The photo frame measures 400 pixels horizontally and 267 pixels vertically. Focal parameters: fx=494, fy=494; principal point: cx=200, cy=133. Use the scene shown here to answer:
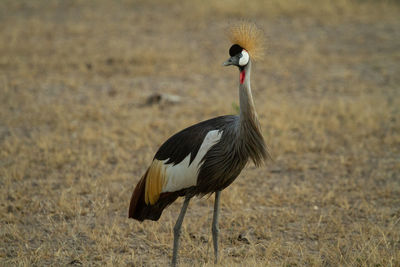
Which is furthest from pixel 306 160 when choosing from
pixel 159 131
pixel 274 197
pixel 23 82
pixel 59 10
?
pixel 59 10

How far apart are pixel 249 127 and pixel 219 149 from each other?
28 centimetres

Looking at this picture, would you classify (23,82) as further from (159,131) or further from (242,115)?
(242,115)

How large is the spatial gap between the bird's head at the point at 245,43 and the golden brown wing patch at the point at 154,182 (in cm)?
105

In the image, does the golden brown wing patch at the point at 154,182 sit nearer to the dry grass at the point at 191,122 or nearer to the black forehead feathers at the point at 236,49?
the dry grass at the point at 191,122

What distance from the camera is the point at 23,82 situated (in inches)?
357

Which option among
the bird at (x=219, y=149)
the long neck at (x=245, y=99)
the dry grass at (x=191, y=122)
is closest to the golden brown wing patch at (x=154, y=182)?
the bird at (x=219, y=149)

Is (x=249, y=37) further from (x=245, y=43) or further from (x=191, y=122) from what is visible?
(x=191, y=122)

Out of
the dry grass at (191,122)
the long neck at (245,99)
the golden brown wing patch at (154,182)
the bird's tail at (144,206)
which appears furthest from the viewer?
the dry grass at (191,122)

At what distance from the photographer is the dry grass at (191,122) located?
14.8ft

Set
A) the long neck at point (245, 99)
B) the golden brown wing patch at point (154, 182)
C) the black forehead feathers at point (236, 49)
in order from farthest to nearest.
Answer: the golden brown wing patch at point (154, 182) → the black forehead feathers at point (236, 49) → the long neck at point (245, 99)

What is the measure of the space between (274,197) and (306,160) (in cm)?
121

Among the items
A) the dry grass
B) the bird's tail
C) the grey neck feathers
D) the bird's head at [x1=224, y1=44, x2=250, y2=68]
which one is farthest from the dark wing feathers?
the dry grass

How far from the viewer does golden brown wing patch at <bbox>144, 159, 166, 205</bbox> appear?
4.02 m

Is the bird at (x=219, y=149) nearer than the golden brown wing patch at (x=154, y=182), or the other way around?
the bird at (x=219, y=149)
